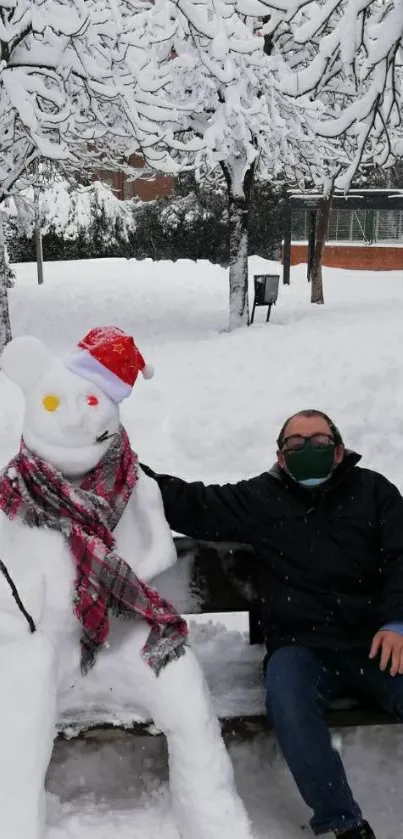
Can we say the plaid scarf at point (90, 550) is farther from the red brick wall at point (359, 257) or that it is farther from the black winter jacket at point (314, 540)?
the red brick wall at point (359, 257)

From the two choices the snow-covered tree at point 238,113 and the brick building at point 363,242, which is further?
the brick building at point 363,242

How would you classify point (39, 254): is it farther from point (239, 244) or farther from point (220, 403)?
point (220, 403)

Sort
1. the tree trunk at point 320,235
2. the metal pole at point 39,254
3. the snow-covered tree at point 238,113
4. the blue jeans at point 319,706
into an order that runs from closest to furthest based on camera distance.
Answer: the blue jeans at point 319,706 < the snow-covered tree at point 238,113 < the tree trunk at point 320,235 < the metal pole at point 39,254

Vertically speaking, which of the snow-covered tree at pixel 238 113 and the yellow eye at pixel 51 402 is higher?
the snow-covered tree at pixel 238 113

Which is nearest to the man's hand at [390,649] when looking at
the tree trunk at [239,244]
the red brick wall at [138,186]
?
the tree trunk at [239,244]

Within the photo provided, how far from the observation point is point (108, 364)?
8.59 feet

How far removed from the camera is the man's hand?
2.57m

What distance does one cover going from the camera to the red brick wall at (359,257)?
25359 mm

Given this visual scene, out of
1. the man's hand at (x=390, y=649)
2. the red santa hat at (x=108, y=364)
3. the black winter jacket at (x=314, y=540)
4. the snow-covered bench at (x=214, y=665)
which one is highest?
the red santa hat at (x=108, y=364)

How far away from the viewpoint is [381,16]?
4.68 meters

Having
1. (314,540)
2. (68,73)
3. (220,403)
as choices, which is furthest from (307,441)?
(68,73)

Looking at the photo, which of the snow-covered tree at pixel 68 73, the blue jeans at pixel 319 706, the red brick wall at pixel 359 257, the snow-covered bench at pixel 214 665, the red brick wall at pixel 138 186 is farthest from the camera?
the red brick wall at pixel 138 186

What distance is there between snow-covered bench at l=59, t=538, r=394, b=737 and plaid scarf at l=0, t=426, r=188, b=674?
Result: 0.14 metres

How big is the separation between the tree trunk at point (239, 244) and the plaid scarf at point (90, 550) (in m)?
10.9
